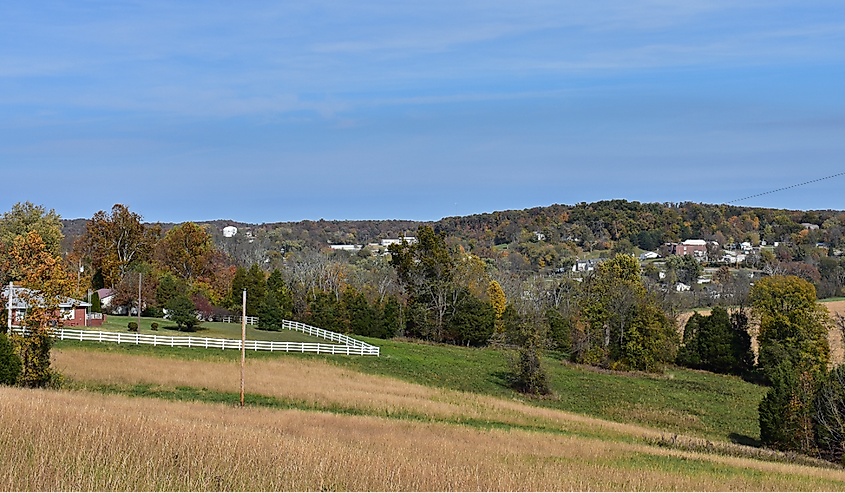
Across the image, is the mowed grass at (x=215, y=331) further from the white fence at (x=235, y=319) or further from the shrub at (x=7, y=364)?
the shrub at (x=7, y=364)

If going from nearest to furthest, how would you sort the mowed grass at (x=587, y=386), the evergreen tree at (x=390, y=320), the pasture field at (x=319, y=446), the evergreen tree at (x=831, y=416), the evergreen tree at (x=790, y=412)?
1. the pasture field at (x=319, y=446)
2. the evergreen tree at (x=831, y=416)
3. the evergreen tree at (x=790, y=412)
4. the mowed grass at (x=587, y=386)
5. the evergreen tree at (x=390, y=320)

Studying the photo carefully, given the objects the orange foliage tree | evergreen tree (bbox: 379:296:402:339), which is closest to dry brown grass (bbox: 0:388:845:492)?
the orange foliage tree

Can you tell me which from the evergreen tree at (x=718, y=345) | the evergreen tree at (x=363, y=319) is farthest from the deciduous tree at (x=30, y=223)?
the evergreen tree at (x=718, y=345)

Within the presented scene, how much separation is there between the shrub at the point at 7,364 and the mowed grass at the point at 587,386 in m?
6.88

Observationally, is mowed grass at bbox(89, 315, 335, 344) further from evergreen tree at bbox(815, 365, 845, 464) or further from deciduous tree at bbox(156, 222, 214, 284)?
evergreen tree at bbox(815, 365, 845, 464)

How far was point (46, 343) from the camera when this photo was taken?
1130 inches

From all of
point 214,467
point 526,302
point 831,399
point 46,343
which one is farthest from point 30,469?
point 526,302

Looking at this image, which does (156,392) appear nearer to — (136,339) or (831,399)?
(136,339)

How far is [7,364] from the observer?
26.3 metres

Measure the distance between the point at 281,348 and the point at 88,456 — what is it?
41695mm

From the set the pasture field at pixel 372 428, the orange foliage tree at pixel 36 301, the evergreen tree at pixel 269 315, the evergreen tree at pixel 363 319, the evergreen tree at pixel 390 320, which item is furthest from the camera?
the evergreen tree at pixel 390 320

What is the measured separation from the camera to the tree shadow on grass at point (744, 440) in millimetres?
33938

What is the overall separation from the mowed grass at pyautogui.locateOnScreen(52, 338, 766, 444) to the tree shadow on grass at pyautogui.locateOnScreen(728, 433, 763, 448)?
0.15ft

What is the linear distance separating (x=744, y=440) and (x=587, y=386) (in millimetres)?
14941
